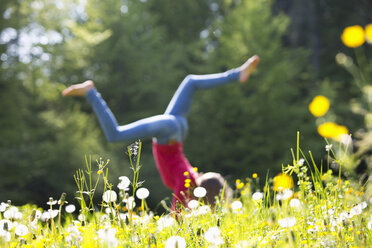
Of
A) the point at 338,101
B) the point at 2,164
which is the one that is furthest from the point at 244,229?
the point at 338,101

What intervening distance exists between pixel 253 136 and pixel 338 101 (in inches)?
153

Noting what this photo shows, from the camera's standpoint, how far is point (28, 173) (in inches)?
377

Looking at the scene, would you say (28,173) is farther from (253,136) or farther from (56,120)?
(253,136)

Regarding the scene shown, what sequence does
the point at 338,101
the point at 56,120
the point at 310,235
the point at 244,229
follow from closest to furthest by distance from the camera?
1. the point at 310,235
2. the point at 244,229
3. the point at 56,120
4. the point at 338,101

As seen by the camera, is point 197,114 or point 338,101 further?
point 338,101

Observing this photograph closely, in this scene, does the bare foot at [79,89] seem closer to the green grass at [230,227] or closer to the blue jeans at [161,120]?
the blue jeans at [161,120]

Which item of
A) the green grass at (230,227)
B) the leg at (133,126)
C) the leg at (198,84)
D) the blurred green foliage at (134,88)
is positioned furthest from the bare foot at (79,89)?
the blurred green foliage at (134,88)

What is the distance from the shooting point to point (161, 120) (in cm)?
313

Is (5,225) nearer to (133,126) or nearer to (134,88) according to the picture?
(133,126)

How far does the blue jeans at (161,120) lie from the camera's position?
3092mm

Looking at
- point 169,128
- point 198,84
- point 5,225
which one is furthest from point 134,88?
point 5,225

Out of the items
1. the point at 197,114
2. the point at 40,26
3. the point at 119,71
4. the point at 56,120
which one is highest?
the point at 40,26

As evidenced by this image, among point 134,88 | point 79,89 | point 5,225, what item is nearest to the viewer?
point 5,225

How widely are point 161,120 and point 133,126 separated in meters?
0.21
